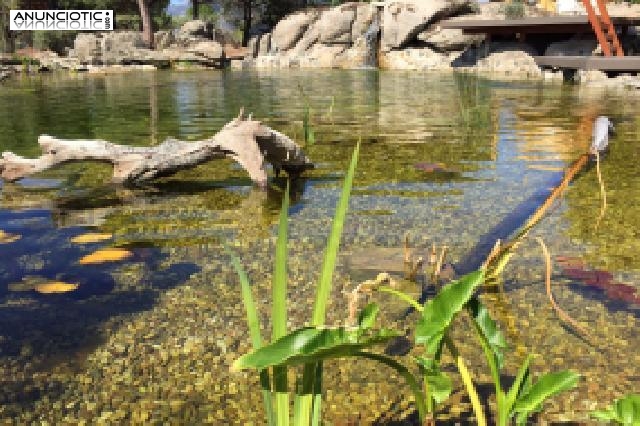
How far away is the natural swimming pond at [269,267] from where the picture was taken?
2455 mm

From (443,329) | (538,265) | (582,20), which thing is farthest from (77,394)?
(582,20)

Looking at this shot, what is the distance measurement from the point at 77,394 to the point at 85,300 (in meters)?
0.97

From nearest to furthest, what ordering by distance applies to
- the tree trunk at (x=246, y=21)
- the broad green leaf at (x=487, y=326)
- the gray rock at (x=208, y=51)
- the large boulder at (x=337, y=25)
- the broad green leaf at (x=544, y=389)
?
the broad green leaf at (x=544, y=389), the broad green leaf at (x=487, y=326), the large boulder at (x=337, y=25), the gray rock at (x=208, y=51), the tree trunk at (x=246, y=21)

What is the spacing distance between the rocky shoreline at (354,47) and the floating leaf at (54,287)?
84.0ft

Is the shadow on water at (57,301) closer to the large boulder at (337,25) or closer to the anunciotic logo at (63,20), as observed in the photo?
the large boulder at (337,25)

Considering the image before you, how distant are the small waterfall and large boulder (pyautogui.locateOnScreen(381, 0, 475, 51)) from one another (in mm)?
549

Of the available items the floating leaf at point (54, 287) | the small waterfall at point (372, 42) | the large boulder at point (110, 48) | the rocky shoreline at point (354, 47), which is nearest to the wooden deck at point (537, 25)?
the rocky shoreline at point (354, 47)

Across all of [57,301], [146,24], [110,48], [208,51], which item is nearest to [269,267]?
[57,301]

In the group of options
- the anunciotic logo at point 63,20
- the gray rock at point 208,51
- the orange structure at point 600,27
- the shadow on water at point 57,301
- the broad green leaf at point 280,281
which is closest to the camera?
the broad green leaf at point 280,281

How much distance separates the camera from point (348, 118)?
11.5 metres

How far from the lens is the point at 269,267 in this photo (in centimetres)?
379

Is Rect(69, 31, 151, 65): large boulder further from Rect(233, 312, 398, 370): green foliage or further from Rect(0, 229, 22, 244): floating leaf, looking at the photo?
Rect(233, 312, 398, 370): green foliage

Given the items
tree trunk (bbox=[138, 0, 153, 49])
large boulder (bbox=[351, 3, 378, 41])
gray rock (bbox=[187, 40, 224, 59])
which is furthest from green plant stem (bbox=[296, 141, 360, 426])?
tree trunk (bbox=[138, 0, 153, 49])

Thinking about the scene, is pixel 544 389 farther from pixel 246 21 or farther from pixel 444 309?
pixel 246 21
